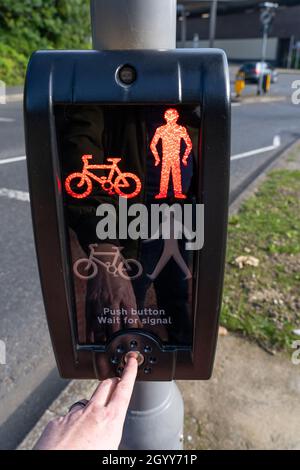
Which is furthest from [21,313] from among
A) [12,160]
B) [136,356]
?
[12,160]

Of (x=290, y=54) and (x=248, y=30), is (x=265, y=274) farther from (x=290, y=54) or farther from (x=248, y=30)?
(x=248, y=30)

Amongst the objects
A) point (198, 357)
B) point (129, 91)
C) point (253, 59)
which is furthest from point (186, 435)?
point (253, 59)

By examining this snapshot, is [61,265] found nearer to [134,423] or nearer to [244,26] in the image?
[134,423]

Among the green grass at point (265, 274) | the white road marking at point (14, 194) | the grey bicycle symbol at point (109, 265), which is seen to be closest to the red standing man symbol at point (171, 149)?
the grey bicycle symbol at point (109, 265)

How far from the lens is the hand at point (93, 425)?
3.21 feet

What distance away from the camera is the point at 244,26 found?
42.4 m

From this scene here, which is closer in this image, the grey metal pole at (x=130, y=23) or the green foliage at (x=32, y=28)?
the grey metal pole at (x=130, y=23)

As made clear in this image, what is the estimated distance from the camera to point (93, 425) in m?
1.01

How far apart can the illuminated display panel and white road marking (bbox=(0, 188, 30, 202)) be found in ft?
11.8

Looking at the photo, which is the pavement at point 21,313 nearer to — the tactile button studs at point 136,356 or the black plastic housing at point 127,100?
the tactile button studs at point 136,356

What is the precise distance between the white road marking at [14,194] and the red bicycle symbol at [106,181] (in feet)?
12.1

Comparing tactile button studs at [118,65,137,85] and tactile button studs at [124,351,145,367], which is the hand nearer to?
tactile button studs at [124,351,145,367]

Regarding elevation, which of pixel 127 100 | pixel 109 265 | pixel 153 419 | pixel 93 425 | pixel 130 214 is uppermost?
pixel 127 100

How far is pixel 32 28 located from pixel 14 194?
41.0ft
